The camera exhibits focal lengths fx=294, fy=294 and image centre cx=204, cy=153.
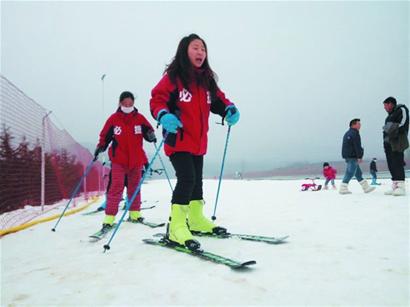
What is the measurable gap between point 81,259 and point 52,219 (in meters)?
3.65

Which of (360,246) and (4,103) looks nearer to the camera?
(360,246)

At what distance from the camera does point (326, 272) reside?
1.94m

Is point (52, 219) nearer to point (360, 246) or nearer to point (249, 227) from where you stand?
Result: point (249, 227)

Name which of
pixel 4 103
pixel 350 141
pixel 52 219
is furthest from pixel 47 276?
pixel 350 141

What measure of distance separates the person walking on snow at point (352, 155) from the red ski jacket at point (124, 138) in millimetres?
5258

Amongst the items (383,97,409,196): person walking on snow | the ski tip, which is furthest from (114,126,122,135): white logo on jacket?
(383,97,409,196): person walking on snow

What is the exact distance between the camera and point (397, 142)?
6.09 m

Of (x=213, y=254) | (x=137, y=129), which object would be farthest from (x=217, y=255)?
(x=137, y=129)

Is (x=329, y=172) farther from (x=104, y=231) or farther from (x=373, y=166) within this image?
(x=104, y=231)

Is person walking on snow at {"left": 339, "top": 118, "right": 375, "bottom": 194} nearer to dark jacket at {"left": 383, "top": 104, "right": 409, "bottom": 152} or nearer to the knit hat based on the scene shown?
dark jacket at {"left": 383, "top": 104, "right": 409, "bottom": 152}

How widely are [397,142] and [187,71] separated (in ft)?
16.7

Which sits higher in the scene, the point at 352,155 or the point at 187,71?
the point at 187,71

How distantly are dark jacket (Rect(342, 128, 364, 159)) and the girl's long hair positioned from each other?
533 centimetres

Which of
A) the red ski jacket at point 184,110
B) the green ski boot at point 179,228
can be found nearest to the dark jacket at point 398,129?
the red ski jacket at point 184,110
